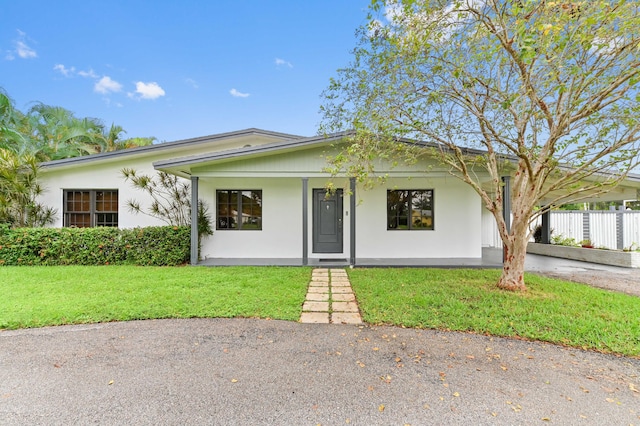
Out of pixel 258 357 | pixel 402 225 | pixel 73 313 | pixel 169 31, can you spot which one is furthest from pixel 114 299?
pixel 169 31

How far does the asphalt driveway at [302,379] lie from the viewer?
216 centimetres

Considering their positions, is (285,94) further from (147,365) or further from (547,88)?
(147,365)

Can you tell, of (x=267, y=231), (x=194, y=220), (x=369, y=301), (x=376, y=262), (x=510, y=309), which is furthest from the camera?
(x=267, y=231)

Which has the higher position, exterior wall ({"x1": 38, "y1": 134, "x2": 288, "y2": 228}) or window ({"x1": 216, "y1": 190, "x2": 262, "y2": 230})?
exterior wall ({"x1": 38, "y1": 134, "x2": 288, "y2": 228})

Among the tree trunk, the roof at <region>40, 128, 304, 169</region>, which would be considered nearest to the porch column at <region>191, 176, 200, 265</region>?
the roof at <region>40, 128, 304, 169</region>

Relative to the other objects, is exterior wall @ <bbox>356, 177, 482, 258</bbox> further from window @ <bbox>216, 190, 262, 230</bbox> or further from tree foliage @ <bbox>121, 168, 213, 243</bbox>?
tree foliage @ <bbox>121, 168, 213, 243</bbox>

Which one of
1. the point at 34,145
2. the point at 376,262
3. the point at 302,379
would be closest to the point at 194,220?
the point at 376,262

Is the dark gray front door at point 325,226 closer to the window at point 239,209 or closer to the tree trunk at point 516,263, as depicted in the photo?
the window at point 239,209

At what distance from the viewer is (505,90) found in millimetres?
5340

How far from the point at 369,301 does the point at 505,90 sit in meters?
4.31

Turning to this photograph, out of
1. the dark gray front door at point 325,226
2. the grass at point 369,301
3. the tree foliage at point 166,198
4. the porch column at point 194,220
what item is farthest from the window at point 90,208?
the dark gray front door at point 325,226

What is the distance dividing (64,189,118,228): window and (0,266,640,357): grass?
305cm

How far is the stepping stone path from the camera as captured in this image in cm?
418

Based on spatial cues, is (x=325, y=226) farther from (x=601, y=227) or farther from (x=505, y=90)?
(x=601, y=227)
